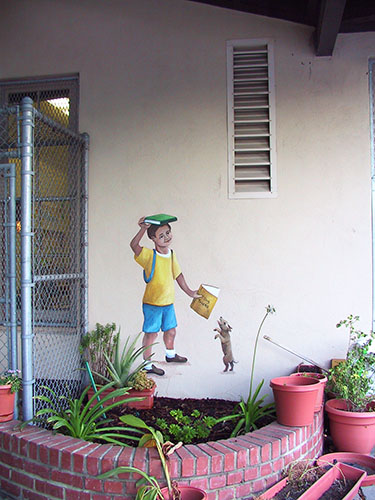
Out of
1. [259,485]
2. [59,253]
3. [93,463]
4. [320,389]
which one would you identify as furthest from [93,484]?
[59,253]

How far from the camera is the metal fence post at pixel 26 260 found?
2.98 meters

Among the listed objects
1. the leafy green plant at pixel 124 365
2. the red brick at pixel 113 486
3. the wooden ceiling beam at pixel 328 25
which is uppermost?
the wooden ceiling beam at pixel 328 25

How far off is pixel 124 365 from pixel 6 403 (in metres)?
0.97

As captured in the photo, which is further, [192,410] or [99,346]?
[99,346]

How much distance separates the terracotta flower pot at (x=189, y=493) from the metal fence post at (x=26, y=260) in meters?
1.16

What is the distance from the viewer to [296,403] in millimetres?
2873

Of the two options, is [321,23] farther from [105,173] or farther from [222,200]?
[105,173]

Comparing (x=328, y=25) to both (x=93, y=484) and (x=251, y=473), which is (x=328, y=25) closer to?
(x=251, y=473)

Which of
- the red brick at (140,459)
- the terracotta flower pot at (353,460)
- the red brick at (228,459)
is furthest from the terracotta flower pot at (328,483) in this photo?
the red brick at (140,459)

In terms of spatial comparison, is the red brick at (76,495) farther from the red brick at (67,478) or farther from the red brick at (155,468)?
the red brick at (155,468)

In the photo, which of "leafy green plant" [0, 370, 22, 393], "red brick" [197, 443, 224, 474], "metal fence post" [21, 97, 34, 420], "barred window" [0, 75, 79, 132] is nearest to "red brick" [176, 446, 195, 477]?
"red brick" [197, 443, 224, 474]

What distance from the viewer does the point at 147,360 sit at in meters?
3.74

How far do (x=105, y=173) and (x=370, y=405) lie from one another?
9.49 feet

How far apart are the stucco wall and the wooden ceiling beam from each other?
13 cm
